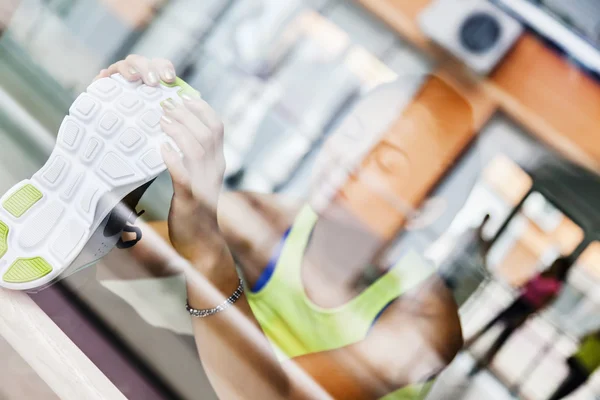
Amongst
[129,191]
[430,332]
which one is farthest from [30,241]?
[430,332]

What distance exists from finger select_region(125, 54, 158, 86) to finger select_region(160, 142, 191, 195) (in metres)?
0.14

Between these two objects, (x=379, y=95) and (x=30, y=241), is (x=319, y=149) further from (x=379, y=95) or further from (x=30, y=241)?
(x=30, y=241)

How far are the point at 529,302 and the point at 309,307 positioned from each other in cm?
37

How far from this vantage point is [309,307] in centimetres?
85

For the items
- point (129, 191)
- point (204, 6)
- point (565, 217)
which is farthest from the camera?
point (204, 6)

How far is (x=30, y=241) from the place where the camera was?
78 cm

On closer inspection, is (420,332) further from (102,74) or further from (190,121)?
(102,74)

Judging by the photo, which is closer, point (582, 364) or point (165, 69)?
point (582, 364)

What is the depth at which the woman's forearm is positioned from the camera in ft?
2.58

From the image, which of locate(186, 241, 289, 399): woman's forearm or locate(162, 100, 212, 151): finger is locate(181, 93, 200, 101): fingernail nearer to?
→ locate(162, 100, 212, 151): finger

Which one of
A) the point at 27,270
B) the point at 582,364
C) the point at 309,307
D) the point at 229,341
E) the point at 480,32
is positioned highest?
the point at 480,32

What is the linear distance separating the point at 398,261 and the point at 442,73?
1.04 feet

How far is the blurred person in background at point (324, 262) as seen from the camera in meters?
0.74

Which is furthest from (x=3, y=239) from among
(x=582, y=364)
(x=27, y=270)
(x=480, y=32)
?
(x=582, y=364)
